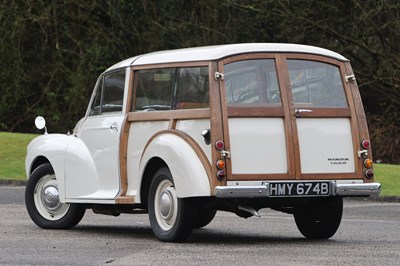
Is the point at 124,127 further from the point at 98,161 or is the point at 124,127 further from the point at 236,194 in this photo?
the point at 236,194

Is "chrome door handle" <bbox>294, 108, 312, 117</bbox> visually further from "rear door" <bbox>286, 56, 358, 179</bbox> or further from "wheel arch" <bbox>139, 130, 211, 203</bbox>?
"wheel arch" <bbox>139, 130, 211, 203</bbox>

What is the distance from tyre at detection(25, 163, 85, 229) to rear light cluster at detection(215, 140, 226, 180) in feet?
8.46

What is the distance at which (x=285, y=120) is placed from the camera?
449 inches

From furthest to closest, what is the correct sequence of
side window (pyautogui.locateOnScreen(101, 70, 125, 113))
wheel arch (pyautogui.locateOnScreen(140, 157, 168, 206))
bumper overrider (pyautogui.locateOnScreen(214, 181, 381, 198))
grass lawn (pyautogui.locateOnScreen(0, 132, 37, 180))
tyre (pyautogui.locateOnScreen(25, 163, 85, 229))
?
grass lawn (pyautogui.locateOnScreen(0, 132, 37, 180)) → tyre (pyautogui.locateOnScreen(25, 163, 85, 229)) → side window (pyautogui.locateOnScreen(101, 70, 125, 113)) → wheel arch (pyautogui.locateOnScreen(140, 157, 168, 206)) → bumper overrider (pyautogui.locateOnScreen(214, 181, 381, 198))

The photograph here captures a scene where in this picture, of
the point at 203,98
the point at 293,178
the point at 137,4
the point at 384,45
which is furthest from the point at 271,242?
the point at 137,4

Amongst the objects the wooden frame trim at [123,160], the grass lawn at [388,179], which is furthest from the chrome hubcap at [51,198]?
the grass lawn at [388,179]

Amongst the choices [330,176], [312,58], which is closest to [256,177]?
[330,176]

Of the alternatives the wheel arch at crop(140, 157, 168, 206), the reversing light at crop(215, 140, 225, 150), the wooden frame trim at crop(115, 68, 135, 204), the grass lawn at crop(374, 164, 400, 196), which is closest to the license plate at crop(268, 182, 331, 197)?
the reversing light at crop(215, 140, 225, 150)

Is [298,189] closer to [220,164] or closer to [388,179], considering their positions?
[220,164]

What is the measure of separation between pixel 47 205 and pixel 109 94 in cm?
143

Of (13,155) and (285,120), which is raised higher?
(13,155)

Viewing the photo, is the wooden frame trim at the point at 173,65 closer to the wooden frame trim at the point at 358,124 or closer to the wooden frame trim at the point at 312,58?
the wooden frame trim at the point at 312,58

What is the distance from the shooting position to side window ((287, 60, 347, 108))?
11664 millimetres

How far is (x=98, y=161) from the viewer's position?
12.6m
